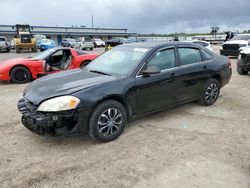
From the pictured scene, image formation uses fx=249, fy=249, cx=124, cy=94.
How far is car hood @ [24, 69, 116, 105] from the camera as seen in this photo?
12.1 feet

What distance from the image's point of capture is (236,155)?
3.56 meters

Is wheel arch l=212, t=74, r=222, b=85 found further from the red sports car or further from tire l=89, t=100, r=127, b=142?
the red sports car

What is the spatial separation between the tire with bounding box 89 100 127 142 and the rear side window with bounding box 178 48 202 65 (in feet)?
5.95

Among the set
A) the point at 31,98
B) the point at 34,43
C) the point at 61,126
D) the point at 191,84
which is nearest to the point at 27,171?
the point at 61,126

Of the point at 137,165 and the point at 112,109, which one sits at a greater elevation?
the point at 112,109

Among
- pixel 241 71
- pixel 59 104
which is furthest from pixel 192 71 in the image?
pixel 241 71

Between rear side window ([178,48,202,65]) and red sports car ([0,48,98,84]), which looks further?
red sports car ([0,48,98,84])

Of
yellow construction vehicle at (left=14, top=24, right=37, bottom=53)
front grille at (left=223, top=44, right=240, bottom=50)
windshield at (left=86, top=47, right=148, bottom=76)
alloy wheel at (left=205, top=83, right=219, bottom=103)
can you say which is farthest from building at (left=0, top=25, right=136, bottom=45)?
alloy wheel at (left=205, top=83, right=219, bottom=103)

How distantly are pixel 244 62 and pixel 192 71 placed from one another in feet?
18.5

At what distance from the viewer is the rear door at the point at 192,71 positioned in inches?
197

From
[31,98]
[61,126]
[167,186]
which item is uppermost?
[31,98]

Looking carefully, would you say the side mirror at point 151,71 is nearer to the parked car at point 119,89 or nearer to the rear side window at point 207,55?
the parked car at point 119,89

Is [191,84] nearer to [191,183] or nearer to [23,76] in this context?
[191,183]

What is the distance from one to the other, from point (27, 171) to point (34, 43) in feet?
91.3
